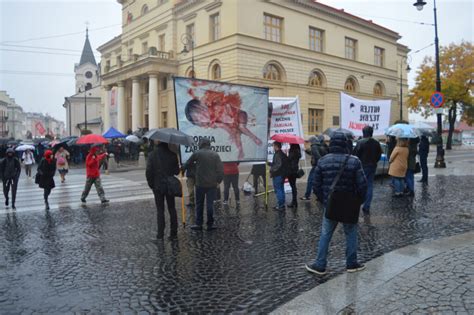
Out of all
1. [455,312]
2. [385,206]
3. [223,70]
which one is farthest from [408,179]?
[223,70]

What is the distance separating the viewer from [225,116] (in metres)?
9.32

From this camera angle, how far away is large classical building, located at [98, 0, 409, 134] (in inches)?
1277

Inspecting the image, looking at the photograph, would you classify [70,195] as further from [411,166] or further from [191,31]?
[191,31]

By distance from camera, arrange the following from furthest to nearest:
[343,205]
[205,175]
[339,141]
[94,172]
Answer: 1. [94,172]
2. [205,175]
3. [339,141]
4. [343,205]

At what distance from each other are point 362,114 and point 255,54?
73.1 feet

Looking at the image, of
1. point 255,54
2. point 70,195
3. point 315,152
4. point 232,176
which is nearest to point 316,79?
point 255,54

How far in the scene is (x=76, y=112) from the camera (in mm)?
Answer: 81562

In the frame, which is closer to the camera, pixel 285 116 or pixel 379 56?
pixel 285 116

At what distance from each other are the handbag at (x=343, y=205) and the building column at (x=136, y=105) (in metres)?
38.8

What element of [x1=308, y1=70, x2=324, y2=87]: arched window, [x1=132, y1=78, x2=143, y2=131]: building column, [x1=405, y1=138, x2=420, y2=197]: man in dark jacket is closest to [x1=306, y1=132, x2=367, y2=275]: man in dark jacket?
[x1=405, y1=138, x2=420, y2=197]: man in dark jacket

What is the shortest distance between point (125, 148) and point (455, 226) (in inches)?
1067

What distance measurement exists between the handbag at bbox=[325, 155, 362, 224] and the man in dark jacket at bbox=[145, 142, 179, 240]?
3.03 meters

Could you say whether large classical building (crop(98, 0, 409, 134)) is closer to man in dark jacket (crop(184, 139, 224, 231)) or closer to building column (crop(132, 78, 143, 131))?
building column (crop(132, 78, 143, 131))

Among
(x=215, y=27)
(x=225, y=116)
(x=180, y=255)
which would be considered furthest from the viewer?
(x=215, y=27)
